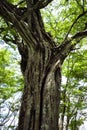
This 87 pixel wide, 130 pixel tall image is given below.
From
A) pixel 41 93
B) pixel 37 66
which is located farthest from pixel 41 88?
pixel 37 66

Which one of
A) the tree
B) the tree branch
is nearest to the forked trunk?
the tree

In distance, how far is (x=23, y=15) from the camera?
232 inches

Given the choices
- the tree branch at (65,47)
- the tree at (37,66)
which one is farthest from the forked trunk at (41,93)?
the tree branch at (65,47)

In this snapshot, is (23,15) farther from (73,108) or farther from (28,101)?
(73,108)

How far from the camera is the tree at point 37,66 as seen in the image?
5.14 metres

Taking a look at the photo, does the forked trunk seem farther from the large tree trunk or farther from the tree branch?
the tree branch

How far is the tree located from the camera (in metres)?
5.14

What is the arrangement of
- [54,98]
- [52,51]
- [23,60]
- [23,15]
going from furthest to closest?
[23,60] → [52,51] → [23,15] → [54,98]

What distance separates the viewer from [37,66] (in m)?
5.88

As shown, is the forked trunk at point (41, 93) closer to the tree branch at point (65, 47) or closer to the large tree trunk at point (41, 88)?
the large tree trunk at point (41, 88)

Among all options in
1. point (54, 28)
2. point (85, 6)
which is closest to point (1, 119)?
point (54, 28)

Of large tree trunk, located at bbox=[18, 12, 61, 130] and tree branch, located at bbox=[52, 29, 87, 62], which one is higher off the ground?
tree branch, located at bbox=[52, 29, 87, 62]

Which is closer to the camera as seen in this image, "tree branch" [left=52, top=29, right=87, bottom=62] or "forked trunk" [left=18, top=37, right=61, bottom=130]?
"forked trunk" [left=18, top=37, right=61, bottom=130]

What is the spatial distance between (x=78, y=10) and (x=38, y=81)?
11.0 ft
